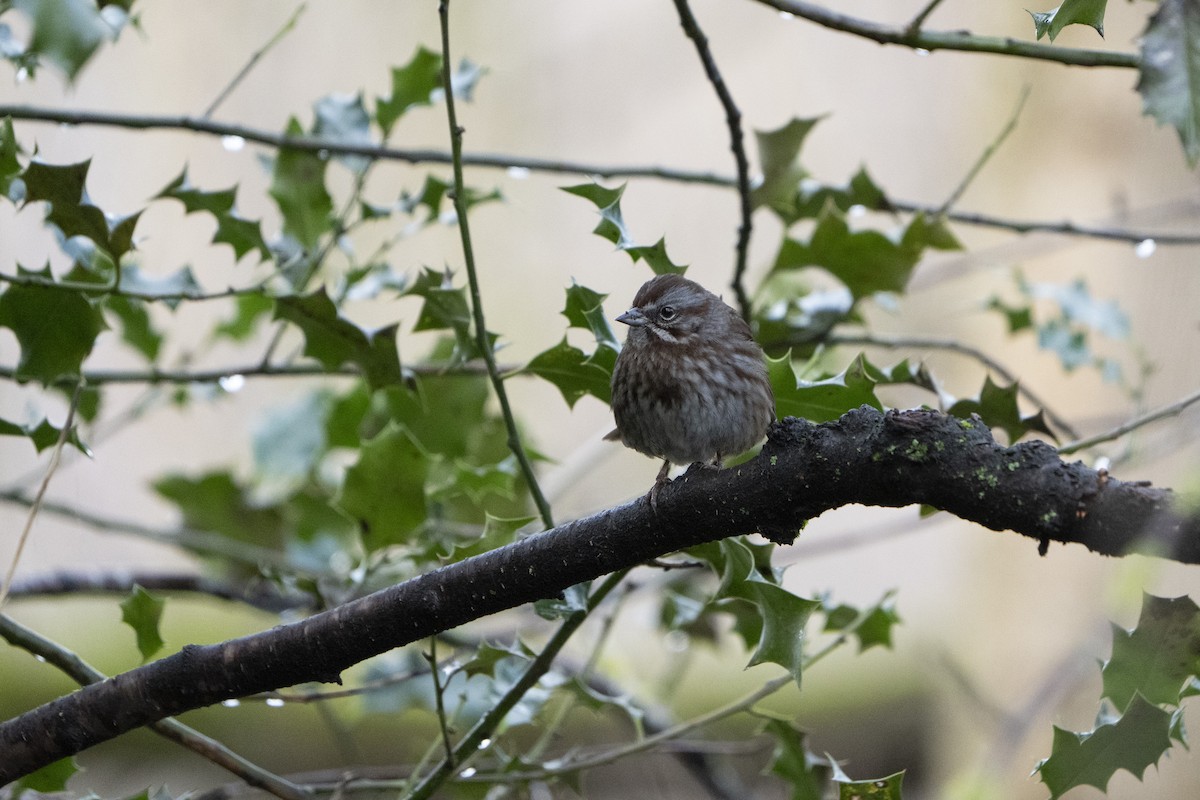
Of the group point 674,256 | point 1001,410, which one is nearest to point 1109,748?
point 1001,410

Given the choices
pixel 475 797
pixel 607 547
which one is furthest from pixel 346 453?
pixel 607 547

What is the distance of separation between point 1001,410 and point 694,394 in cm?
82

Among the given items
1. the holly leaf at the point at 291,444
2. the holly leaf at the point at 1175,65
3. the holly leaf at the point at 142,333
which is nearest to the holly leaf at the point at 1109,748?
the holly leaf at the point at 1175,65

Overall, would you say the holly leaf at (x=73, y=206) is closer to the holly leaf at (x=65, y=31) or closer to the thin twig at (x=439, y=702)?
the holly leaf at (x=65, y=31)

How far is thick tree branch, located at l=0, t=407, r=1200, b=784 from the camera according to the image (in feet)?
4.82

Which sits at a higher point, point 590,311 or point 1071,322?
point 1071,322

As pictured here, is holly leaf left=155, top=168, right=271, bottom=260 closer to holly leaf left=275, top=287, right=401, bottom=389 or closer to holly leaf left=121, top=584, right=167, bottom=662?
holly leaf left=275, top=287, right=401, bottom=389

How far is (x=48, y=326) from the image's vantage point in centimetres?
251

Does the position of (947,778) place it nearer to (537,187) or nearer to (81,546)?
(537,187)

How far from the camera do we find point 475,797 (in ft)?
9.12

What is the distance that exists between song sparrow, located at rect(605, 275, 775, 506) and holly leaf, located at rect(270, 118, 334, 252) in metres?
0.94

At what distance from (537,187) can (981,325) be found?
10.3 feet

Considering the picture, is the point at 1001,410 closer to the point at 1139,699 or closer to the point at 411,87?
the point at 1139,699

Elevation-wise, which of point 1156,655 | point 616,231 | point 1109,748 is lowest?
point 1109,748
